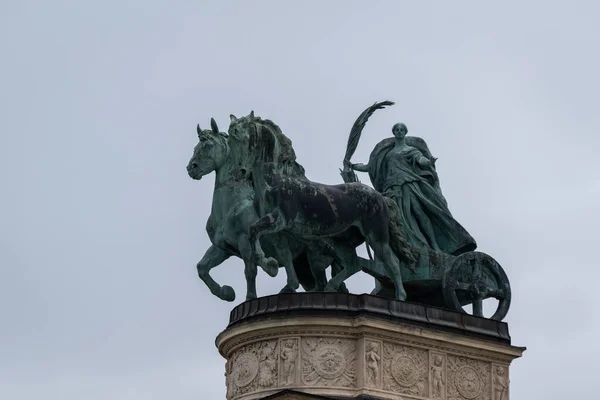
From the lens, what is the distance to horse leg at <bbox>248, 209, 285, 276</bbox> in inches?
1359

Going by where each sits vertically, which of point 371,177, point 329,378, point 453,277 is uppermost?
point 371,177

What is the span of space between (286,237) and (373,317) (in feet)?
8.51

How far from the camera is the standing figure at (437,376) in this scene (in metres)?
34.4

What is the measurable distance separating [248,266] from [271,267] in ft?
2.10

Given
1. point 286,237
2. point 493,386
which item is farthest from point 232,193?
point 493,386

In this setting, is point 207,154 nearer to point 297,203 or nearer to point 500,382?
point 297,203

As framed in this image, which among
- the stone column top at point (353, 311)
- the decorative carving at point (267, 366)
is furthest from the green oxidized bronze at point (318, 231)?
the decorative carving at point (267, 366)

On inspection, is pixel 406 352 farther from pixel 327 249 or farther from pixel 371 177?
pixel 371 177

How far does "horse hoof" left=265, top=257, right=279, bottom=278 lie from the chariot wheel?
3.56 meters

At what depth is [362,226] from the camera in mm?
35406

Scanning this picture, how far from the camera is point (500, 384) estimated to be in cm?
3528

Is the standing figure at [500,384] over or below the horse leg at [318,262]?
below

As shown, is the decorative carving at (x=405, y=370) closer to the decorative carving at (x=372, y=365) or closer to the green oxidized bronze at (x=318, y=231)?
the decorative carving at (x=372, y=365)

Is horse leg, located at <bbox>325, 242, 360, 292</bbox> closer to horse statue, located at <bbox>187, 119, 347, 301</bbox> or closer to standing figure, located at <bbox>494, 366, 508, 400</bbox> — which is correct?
horse statue, located at <bbox>187, 119, 347, 301</bbox>
